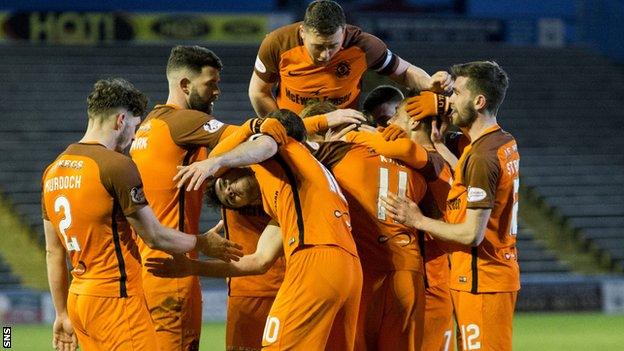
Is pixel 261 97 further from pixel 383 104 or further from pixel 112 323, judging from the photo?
pixel 112 323

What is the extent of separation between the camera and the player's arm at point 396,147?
6.18 metres

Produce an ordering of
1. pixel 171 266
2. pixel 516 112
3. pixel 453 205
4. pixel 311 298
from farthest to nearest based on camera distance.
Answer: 1. pixel 516 112
2. pixel 453 205
3. pixel 171 266
4. pixel 311 298

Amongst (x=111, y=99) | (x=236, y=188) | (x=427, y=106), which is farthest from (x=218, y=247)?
(x=427, y=106)

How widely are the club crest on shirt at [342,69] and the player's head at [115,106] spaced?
5.92 ft

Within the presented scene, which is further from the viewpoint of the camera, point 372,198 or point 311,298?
point 372,198

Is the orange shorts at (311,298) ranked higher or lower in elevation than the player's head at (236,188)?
lower

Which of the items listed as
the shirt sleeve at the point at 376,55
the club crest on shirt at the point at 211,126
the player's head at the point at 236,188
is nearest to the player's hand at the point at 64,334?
the player's head at the point at 236,188

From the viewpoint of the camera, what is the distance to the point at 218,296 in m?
15.8

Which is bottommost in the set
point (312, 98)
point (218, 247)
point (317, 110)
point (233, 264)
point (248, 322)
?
point (248, 322)

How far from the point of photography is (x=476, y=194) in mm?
5980

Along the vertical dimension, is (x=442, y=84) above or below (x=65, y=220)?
above

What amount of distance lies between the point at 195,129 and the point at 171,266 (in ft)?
2.61

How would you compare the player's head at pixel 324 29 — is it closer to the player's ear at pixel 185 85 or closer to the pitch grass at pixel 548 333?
the player's ear at pixel 185 85

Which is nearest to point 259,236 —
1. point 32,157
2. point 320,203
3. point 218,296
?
point 320,203
